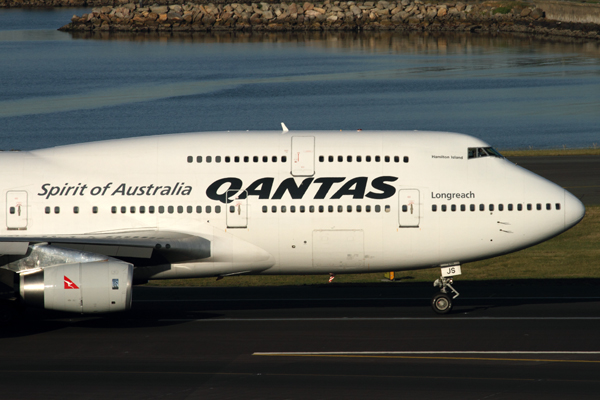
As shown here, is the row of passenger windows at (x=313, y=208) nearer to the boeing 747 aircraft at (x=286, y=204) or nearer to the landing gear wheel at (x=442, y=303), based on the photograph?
the boeing 747 aircraft at (x=286, y=204)

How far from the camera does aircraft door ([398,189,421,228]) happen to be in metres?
Answer: 23.7

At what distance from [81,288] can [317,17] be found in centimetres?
13726

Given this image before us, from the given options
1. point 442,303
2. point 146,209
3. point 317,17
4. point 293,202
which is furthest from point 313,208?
point 317,17

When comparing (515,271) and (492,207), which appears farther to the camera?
(515,271)

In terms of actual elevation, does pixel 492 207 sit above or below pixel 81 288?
above

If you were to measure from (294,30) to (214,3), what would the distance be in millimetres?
21296

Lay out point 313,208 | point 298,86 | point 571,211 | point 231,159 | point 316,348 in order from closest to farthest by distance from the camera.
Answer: point 316,348
point 313,208
point 571,211
point 231,159
point 298,86

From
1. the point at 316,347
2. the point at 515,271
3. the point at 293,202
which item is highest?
the point at 293,202

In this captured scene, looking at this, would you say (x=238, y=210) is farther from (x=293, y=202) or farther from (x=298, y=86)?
(x=298, y=86)

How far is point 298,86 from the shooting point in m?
107

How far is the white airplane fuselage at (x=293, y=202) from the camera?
77.5 feet

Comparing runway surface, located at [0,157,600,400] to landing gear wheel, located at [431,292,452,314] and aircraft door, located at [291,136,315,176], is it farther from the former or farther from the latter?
aircraft door, located at [291,136,315,176]

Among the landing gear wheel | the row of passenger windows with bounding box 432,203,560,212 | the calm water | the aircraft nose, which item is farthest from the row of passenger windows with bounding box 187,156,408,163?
the calm water

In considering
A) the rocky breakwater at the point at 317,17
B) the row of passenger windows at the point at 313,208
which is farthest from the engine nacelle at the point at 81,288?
the rocky breakwater at the point at 317,17
